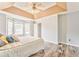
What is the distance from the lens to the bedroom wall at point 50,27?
242cm

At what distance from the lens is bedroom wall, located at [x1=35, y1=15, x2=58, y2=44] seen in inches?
95.3

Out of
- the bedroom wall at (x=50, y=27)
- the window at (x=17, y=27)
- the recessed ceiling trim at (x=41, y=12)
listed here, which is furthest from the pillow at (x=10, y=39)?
the bedroom wall at (x=50, y=27)

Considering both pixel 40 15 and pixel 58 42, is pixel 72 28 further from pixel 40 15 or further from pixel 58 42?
pixel 40 15

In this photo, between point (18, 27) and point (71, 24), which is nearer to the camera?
point (18, 27)

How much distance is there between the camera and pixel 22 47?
2.20 metres

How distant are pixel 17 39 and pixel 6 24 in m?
0.38

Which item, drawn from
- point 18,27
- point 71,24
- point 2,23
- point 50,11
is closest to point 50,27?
point 50,11

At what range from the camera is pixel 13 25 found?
218 centimetres

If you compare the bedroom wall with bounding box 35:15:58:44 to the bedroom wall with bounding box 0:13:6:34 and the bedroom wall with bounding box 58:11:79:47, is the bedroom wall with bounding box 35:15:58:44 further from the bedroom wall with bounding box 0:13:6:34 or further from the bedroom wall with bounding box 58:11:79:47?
the bedroom wall with bounding box 0:13:6:34

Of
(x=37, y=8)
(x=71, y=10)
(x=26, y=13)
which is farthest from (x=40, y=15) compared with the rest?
(x=71, y=10)

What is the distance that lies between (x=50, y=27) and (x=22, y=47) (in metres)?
0.83

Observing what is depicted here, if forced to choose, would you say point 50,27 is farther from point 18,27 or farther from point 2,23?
point 2,23

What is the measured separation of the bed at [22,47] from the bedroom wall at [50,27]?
246 millimetres

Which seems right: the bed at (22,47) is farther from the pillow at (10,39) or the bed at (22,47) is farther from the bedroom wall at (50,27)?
the bedroom wall at (50,27)
